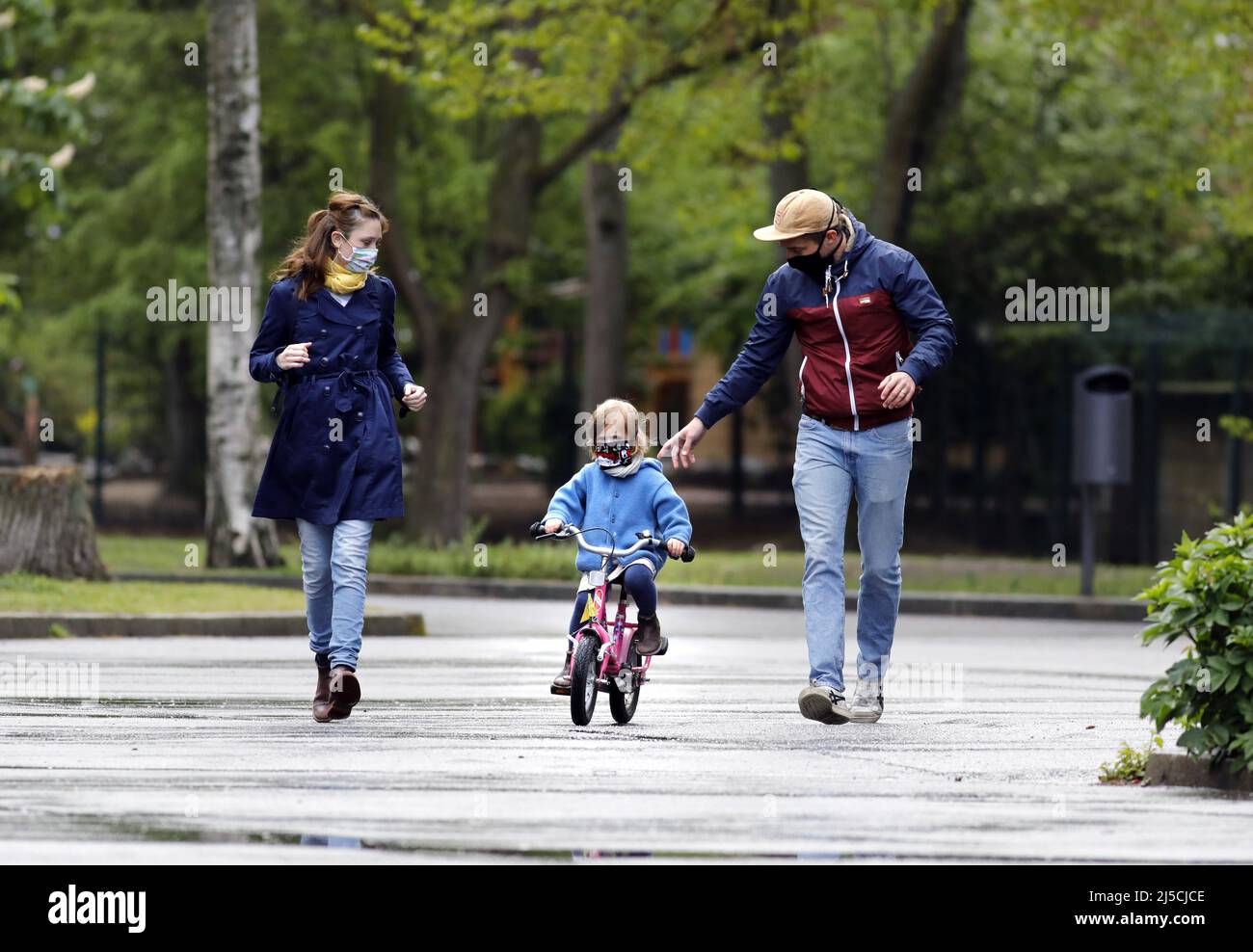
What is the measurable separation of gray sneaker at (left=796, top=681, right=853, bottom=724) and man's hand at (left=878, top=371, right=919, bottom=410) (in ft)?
3.71

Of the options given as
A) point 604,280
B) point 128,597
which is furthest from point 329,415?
point 604,280

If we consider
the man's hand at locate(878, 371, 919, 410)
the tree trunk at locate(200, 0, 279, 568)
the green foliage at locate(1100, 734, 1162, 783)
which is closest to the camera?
the green foliage at locate(1100, 734, 1162, 783)

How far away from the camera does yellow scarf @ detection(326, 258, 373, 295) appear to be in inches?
361

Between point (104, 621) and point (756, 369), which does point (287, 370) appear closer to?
point (756, 369)

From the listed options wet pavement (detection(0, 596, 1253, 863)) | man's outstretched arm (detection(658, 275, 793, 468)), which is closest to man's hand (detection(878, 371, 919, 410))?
man's outstretched arm (detection(658, 275, 793, 468))

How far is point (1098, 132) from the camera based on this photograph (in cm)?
3353

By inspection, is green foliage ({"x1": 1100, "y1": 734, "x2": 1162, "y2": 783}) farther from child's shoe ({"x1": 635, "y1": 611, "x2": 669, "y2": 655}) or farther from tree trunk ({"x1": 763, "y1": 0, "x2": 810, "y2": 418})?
tree trunk ({"x1": 763, "y1": 0, "x2": 810, "y2": 418})

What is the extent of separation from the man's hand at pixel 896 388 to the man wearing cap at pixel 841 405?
0.72ft

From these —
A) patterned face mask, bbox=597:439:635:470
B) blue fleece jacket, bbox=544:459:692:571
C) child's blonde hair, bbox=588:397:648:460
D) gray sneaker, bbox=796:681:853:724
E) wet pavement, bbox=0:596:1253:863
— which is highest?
child's blonde hair, bbox=588:397:648:460

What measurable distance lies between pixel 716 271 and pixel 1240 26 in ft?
47.8
